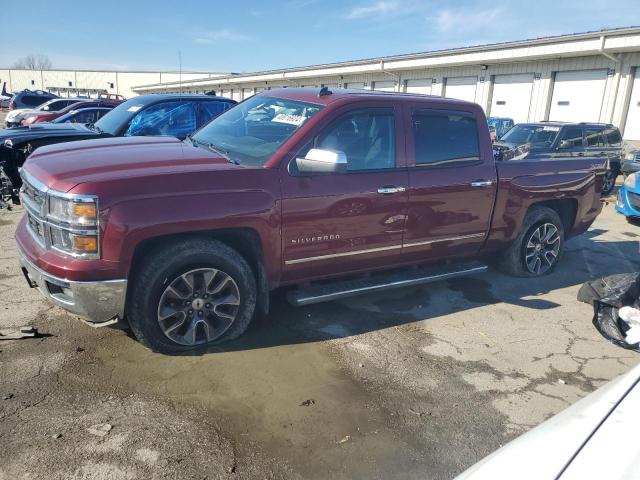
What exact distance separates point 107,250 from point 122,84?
8800cm

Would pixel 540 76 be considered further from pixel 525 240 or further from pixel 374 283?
pixel 374 283

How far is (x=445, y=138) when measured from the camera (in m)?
4.68

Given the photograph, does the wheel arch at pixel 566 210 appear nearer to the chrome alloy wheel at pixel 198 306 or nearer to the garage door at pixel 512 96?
the chrome alloy wheel at pixel 198 306

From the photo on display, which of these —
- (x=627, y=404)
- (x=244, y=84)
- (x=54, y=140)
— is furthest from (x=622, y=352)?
(x=244, y=84)

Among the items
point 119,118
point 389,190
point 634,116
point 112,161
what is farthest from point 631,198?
point 634,116

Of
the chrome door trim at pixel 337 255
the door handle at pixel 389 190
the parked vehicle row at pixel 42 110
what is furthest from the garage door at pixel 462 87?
the chrome door trim at pixel 337 255

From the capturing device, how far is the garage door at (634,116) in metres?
17.1

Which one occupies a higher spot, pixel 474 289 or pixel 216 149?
pixel 216 149

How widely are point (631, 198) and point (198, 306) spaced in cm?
842

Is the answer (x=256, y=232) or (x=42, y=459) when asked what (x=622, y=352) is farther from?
(x=42, y=459)

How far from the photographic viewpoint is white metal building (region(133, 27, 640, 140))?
57.0 feet

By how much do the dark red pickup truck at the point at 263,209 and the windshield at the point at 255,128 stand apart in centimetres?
2

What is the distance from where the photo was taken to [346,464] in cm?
265

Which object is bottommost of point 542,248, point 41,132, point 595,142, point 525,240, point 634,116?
point 542,248
